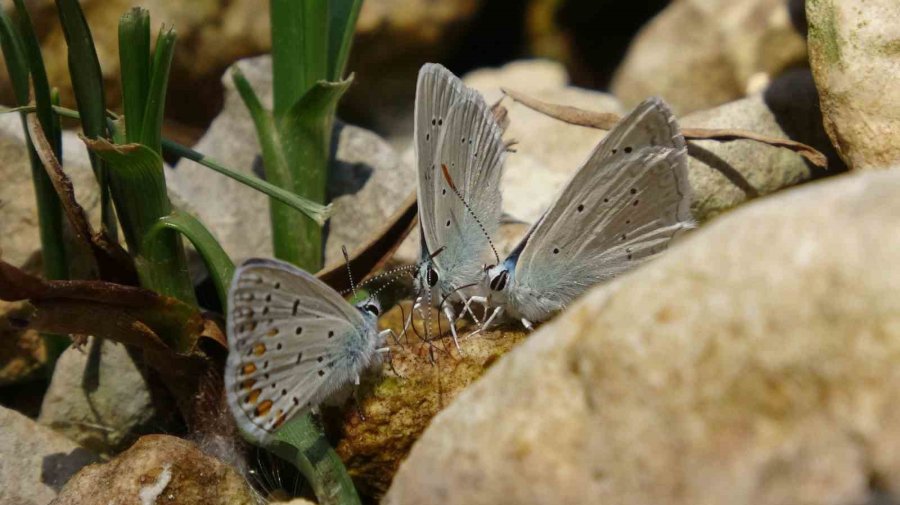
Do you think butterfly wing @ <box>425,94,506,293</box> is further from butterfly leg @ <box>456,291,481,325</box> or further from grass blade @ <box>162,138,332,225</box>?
grass blade @ <box>162,138,332,225</box>

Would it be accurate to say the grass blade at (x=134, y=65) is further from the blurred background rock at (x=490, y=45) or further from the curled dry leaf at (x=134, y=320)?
the blurred background rock at (x=490, y=45)

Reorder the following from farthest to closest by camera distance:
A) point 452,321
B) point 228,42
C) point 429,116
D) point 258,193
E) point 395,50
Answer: point 395,50, point 228,42, point 258,193, point 452,321, point 429,116

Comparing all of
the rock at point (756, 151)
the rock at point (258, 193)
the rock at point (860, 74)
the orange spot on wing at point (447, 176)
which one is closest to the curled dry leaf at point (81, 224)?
the rock at point (258, 193)

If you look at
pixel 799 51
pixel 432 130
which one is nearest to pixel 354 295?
pixel 432 130

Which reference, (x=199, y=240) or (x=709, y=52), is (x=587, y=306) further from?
(x=709, y=52)

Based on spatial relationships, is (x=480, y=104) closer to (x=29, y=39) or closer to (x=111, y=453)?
(x=29, y=39)

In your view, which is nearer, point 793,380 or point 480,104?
point 793,380

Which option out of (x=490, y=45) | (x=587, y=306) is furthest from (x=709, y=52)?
(x=587, y=306)
